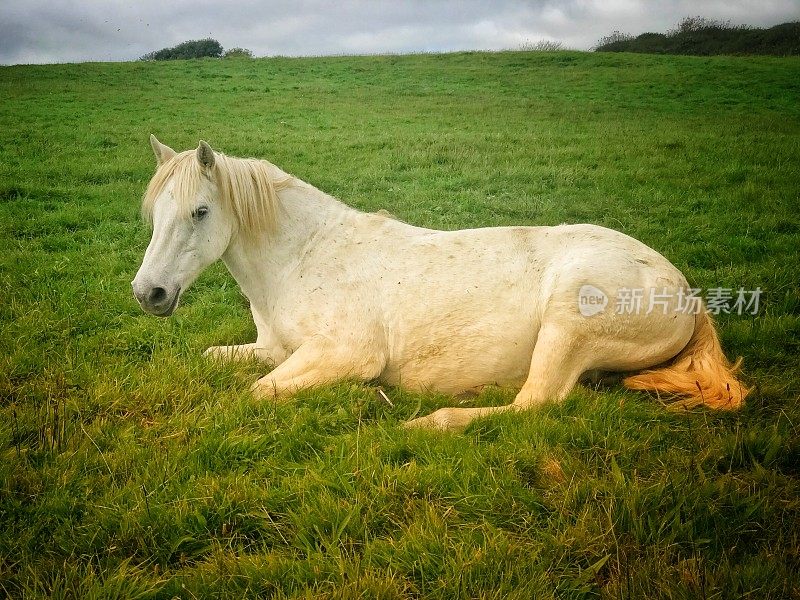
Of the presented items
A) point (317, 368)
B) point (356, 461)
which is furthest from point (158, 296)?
point (356, 461)

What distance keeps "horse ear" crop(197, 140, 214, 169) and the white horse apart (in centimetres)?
1

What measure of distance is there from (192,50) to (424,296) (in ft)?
205

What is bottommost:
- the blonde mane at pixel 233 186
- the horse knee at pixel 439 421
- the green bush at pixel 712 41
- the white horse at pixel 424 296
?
the horse knee at pixel 439 421

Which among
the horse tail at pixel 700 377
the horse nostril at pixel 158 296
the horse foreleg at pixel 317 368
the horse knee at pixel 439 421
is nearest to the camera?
the horse knee at pixel 439 421

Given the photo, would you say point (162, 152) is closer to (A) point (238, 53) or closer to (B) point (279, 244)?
(B) point (279, 244)

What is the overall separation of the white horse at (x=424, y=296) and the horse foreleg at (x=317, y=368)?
1 cm

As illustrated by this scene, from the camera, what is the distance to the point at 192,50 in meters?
56.1

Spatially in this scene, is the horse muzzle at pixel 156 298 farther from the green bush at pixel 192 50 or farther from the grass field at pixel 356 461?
the green bush at pixel 192 50

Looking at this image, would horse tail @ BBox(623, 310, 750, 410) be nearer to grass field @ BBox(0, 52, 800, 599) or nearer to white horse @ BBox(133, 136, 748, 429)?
white horse @ BBox(133, 136, 748, 429)

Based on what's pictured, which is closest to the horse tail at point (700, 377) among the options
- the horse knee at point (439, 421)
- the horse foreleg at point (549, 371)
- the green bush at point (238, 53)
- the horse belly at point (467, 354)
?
the horse foreleg at point (549, 371)

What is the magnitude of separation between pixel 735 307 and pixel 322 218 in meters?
4.65

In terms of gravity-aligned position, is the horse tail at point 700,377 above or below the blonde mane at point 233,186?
below

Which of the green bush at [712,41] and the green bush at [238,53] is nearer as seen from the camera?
the green bush at [712,41]

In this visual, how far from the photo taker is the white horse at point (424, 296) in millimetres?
4086
